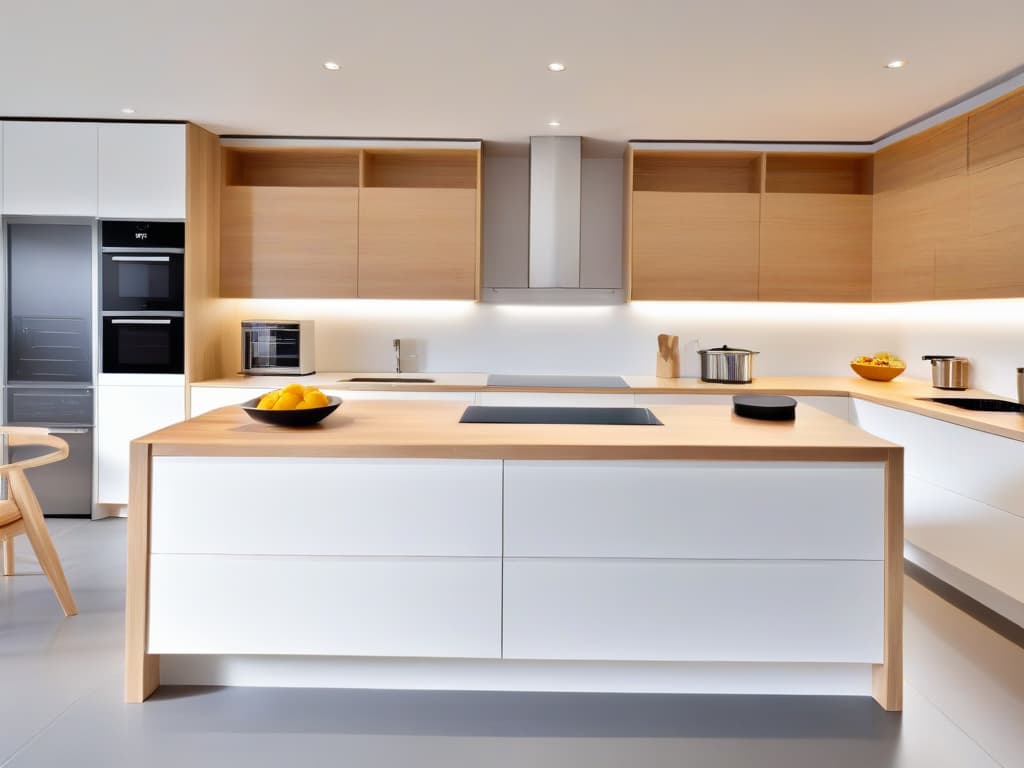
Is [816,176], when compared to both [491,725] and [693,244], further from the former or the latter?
[491,725]

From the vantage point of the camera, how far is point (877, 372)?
14.4ft

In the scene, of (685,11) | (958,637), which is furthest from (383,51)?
(958,637)

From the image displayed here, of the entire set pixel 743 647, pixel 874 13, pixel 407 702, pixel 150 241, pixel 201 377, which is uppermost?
pixel 874 13

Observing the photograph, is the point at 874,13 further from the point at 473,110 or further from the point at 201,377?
the point at 201,377

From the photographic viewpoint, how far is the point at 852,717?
2.10m

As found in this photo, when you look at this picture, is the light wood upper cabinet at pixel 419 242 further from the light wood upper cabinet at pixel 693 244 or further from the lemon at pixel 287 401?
the lemon at pixel 287 401

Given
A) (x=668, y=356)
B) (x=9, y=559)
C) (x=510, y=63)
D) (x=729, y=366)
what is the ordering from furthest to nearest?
(x=668, y=356), (x=729, y=366), (x=9, y=559), (x=510, y=63)

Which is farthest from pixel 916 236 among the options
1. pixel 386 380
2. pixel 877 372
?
pixel 386 380

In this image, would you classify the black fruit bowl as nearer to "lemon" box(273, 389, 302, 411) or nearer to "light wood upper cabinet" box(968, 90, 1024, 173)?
"lemon" box(273, 389, 302, 411)

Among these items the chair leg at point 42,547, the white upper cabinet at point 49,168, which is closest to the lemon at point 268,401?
the chair leg at point 42,547

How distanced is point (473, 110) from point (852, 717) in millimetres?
3292

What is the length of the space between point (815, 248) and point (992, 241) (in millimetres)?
1192

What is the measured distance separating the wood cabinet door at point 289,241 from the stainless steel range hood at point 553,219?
114 cm

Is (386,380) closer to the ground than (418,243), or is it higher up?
closer to the ground
